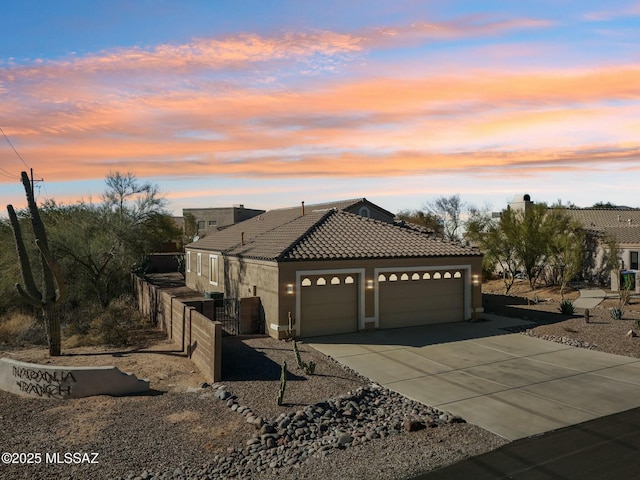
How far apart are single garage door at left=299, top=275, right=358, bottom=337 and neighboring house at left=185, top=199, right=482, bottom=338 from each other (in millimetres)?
38

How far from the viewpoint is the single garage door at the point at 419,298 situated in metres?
21.2

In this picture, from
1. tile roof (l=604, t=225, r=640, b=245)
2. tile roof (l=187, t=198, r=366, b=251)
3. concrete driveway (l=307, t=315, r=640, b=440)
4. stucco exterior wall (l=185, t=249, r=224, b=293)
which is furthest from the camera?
tile roof (l=604, t=225, r=640, b=245)

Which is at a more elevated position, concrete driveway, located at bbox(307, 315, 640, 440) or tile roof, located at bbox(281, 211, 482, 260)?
tile roof, located at bbox(281, 211, 482, 260)

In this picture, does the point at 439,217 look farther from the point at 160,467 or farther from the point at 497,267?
the point at 160,467

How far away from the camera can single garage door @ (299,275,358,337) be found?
775 inches

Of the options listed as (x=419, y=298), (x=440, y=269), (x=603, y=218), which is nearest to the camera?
(x=419, y=298)

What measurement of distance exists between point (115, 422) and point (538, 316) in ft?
63.7

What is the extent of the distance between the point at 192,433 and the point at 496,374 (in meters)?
8.70

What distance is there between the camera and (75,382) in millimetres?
12953

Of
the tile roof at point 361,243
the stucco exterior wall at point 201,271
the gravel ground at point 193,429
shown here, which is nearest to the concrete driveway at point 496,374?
the gravel ground at point 193,429
